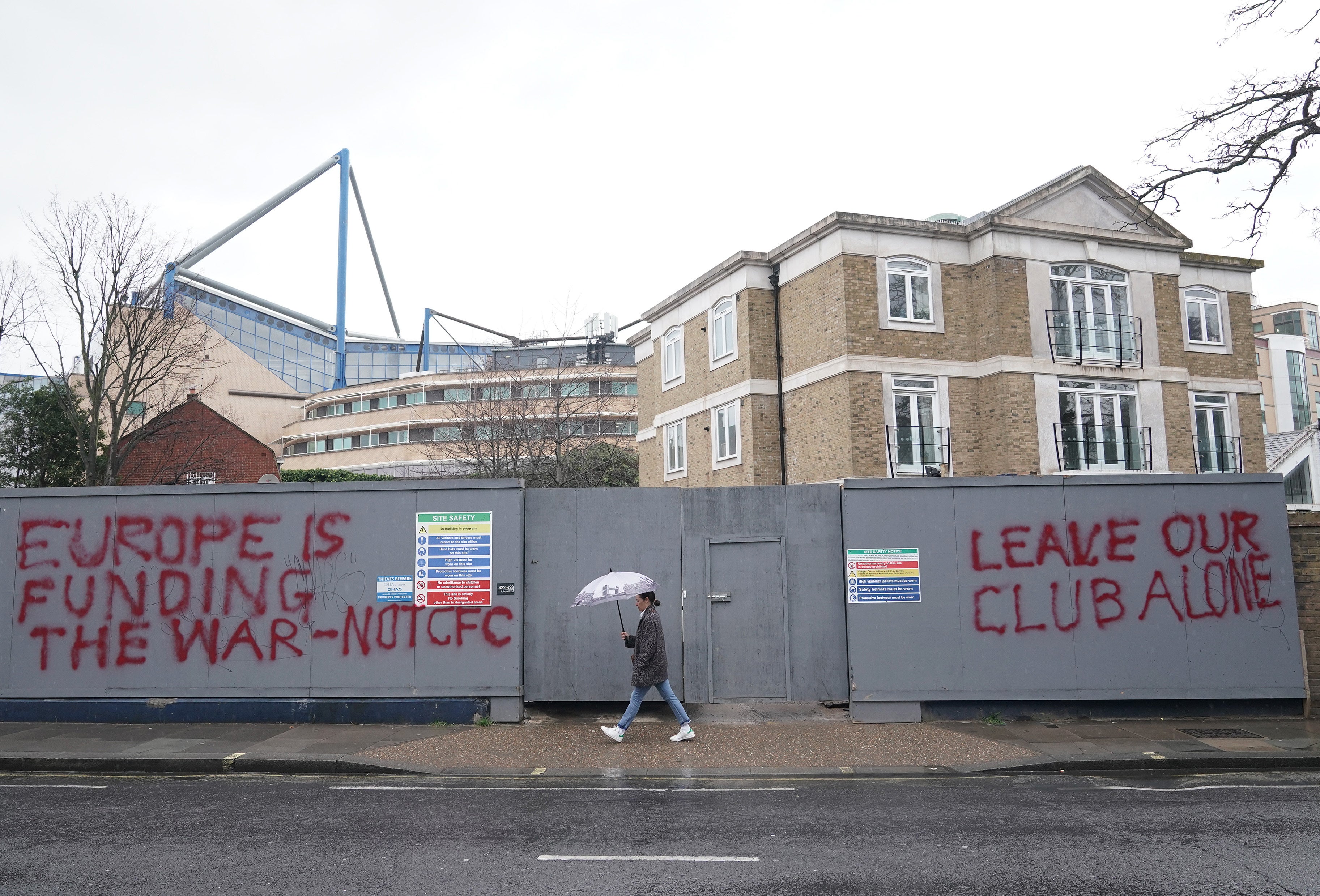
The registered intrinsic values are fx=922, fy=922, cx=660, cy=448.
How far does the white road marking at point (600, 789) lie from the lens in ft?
27.2

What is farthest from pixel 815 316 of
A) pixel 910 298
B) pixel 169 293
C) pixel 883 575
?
pixel 169 293

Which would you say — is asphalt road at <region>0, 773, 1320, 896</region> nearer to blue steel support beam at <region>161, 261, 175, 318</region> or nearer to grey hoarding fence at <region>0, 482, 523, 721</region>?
grey hoarding fence at <region>0, 482, 523, 721</region>

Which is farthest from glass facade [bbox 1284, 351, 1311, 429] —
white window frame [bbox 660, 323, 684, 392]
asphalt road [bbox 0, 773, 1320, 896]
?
asphalt road [bbox 0, 773, 1320, 896]

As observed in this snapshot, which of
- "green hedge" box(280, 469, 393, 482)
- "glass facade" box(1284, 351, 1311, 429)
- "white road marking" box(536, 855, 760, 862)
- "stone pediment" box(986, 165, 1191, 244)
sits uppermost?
"glass facade" box(1284, 351, 1311, 429)

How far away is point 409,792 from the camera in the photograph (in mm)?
8250

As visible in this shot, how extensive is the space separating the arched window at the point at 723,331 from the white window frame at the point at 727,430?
1.57 meters

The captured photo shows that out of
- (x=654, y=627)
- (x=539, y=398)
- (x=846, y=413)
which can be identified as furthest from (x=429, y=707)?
(x=539, y=398)

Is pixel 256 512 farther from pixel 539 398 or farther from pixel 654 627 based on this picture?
pixel 539 398

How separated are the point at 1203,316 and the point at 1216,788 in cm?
2306

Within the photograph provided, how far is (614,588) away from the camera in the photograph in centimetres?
1002

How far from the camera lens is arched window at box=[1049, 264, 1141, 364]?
24.0 meters

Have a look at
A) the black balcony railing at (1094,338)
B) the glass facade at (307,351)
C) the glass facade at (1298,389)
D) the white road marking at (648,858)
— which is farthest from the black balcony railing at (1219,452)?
the glass facade at (1298,389)

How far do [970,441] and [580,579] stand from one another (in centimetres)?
1512

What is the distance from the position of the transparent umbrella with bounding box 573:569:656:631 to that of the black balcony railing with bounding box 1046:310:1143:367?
17.3 metres
